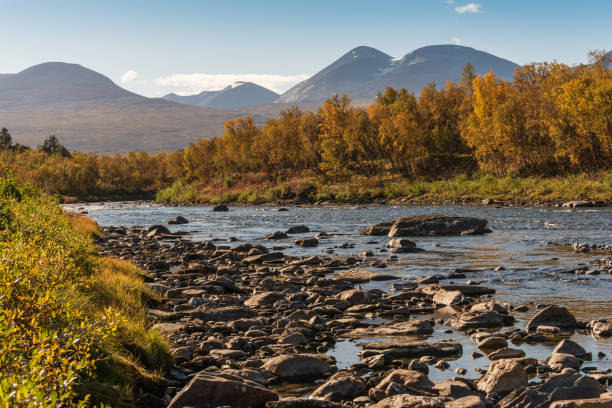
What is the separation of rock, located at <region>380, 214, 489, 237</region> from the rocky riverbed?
12.3 m

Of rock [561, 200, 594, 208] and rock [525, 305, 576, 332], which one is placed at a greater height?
rock [525, 305, 576, 332]

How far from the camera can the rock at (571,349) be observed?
11.8 m

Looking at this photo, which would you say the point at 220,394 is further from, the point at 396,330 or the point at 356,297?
the point at 356,297

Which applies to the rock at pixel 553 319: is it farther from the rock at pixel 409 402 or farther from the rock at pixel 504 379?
the rock at pixel 409 402

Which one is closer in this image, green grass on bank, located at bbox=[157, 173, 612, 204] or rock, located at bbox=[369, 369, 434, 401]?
rock, located at bbox=[369, 369, 434, 401]

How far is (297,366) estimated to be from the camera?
37.1 feet

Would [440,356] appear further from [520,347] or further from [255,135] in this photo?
[255,135]

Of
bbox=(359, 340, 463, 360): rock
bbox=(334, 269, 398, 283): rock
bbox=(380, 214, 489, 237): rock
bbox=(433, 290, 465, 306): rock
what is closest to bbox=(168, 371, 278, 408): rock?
bbox=(359, 340, 463, 360): rock

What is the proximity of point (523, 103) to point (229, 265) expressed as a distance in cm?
6392

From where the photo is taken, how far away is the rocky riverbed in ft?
31.5

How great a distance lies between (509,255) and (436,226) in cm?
1083

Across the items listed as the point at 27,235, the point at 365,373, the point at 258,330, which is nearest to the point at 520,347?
the point at 365,373

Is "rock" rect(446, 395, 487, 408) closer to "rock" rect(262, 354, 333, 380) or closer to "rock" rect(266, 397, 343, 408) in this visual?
"rock" rect(266, 397, 343, 408)

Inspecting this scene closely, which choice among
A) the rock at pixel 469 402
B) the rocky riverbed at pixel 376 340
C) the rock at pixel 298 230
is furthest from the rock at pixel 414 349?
the rock at pixel 298 230
